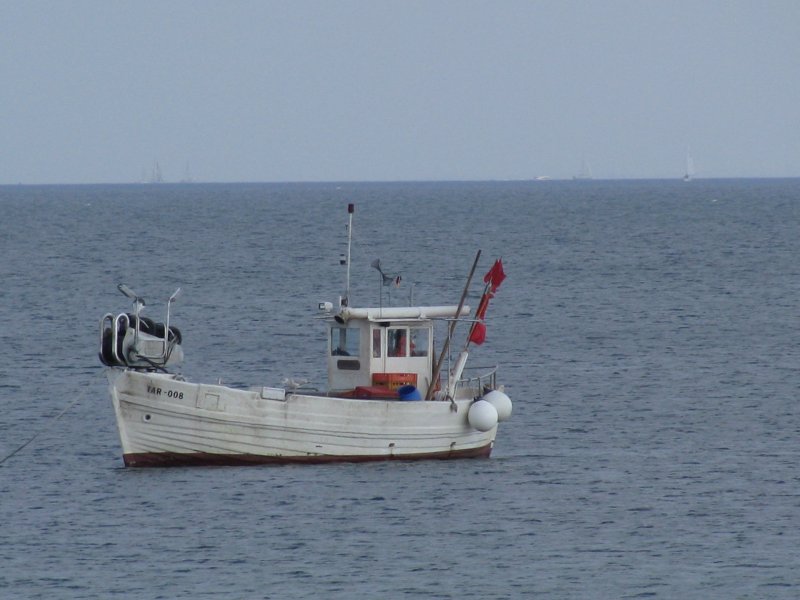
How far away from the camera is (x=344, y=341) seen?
4103 cm

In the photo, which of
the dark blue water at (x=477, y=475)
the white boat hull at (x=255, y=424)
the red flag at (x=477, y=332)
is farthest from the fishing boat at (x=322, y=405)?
the red flag at (x=477, y=332)

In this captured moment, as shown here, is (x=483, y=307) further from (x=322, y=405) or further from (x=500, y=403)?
(x=322, y=405)

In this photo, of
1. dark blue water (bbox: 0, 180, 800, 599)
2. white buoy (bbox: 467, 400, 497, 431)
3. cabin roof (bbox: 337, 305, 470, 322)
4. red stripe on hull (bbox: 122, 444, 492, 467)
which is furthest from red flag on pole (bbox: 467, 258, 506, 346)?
red stripe on hull (bbox: 122, 444, 492, 467)

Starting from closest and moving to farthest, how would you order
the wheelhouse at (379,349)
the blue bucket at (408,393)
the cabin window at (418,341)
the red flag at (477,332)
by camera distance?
the blue bucket at (408,393) → the wheelhouse at (379,349) → the cabin window at (418,341) → the red flag at (477,332)

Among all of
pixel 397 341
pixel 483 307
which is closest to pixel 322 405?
pixel 397 341

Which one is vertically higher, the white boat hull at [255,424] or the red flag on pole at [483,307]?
the red flag on pole at [483,307]

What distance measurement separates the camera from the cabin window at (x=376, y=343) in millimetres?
40688

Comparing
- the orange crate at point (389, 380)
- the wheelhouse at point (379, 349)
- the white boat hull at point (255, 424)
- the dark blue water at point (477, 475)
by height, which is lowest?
the dark blue water at point (477, 475)

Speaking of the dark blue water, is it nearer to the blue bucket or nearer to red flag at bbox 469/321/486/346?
the blue bucket

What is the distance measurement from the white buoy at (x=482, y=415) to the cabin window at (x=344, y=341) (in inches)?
131

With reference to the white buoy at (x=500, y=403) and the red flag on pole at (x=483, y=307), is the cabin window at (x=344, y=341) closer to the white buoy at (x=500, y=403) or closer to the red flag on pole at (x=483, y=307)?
the red flag on pole at (x=483, y=307)

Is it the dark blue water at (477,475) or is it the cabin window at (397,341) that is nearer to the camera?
the dark blue water at (477,475)

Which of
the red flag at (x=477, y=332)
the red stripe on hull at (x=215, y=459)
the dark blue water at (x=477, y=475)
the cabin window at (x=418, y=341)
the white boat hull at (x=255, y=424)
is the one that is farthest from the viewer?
the red flag at (x=477, y=332)

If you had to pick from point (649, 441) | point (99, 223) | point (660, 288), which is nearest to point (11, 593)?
point (649, 441)
